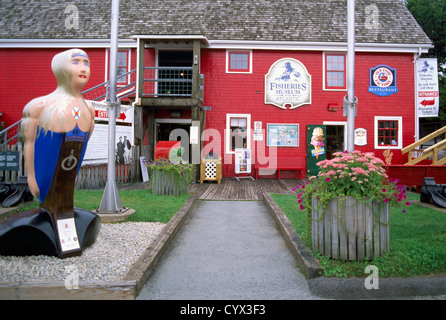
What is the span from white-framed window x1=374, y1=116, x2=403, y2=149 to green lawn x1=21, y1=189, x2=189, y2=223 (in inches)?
379

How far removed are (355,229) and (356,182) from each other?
0.55m

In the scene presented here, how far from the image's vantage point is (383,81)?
14242 mm

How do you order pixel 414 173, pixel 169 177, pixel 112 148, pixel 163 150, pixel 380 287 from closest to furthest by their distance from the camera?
pixel 380 287 → pixel 112 148 → pixel 169 177 → pixel 414 173 → pixel 163 150

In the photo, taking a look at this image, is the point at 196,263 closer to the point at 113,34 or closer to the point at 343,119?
the point at 113,34

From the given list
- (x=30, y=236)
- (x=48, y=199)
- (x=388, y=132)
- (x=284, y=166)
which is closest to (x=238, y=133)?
(x=284, y=166)

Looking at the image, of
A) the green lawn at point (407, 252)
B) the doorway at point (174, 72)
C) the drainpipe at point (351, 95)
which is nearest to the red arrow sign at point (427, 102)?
the green lawn at point (407, 252)

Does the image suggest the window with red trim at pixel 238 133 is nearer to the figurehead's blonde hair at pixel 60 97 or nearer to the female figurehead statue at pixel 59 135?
the female figurehead statue at pixel 59 135

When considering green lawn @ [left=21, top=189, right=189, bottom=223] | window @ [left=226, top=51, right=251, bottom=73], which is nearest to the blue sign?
window @ [left=226, top=51, right=251, bottom=73]

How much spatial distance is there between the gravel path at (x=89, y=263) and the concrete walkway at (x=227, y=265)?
1.27 ft

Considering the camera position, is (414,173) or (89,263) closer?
(89,263)

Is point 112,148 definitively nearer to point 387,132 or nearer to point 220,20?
point 220,20

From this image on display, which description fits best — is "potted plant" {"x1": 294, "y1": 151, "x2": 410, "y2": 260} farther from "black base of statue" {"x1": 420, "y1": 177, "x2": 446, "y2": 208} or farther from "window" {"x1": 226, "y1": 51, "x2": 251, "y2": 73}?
"window" {"x1": 226, "y1": 51, "x2": 251, "y2": 73}

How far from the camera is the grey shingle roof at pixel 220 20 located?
558 inches

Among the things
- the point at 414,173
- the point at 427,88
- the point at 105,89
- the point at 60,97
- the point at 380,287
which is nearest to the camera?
the point at 380,287
